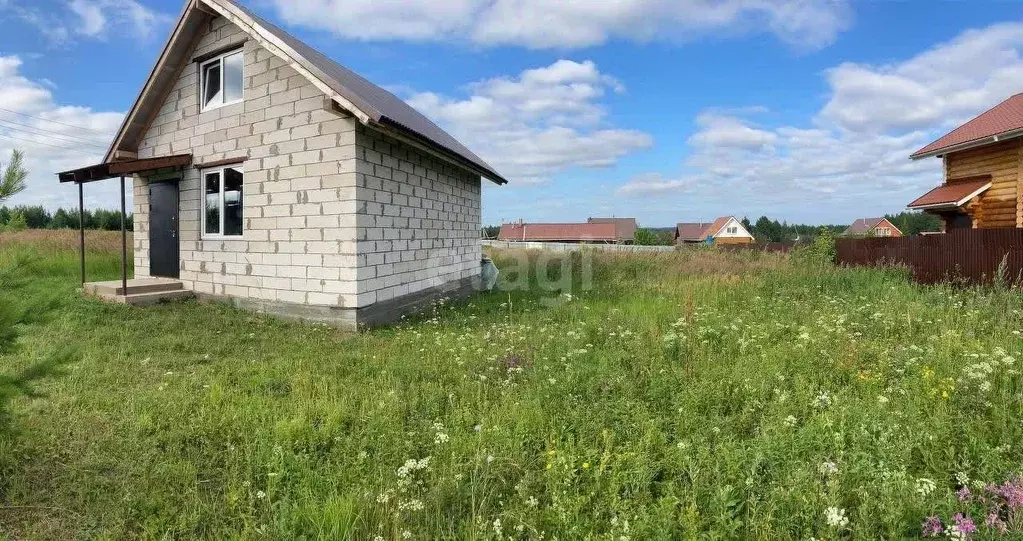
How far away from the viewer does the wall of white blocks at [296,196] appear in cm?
748

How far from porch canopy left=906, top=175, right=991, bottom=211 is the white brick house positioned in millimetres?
13913

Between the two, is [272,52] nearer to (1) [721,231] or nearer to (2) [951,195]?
(2) [951,195]

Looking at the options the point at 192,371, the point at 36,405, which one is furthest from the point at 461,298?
the point at 36,405

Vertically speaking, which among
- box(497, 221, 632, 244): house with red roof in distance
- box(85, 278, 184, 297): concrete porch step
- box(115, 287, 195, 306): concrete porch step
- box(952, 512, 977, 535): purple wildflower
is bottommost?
box(952, 512, 977, 535): purple wildflower

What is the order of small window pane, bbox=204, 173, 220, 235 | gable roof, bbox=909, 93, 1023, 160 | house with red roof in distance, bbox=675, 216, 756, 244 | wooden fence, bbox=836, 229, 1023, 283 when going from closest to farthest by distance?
small window pane, bbox=204, 173, 220, 235 → wooden fence, bbox=836, 229, 1023, 283 → gable roof, bbox=909, 93, 1023, 160 → house with red roof in distance, bbox=675, 216, 756, 244

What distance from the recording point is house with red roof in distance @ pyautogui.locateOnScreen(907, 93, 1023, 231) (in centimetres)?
1262

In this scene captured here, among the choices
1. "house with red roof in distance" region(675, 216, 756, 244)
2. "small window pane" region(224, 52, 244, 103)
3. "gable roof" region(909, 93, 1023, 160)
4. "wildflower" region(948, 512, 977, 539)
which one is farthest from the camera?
"house with red roof in distance" region(675, 216, 756, 244)

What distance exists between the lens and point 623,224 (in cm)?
6488

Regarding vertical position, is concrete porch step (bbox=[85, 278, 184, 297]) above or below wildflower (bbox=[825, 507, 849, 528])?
above

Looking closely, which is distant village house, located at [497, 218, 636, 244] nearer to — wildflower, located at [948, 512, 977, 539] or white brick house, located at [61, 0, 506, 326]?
white brick house, located at [61, 0, 506, 326]

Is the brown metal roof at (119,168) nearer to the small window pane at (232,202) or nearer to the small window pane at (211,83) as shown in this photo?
the small window pane at (232,202)

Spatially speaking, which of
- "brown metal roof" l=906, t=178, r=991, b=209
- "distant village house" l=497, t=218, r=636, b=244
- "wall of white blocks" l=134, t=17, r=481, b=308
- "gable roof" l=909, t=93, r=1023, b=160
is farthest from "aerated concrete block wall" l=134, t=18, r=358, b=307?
"distant village house" l=497, t=218, r=636, b=244

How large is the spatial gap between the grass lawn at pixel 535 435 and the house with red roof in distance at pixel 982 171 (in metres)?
10.5

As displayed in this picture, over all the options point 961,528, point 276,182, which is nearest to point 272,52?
point 276,182
